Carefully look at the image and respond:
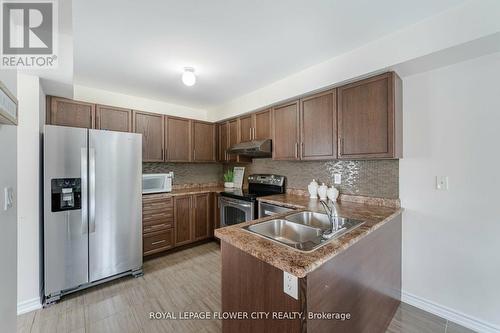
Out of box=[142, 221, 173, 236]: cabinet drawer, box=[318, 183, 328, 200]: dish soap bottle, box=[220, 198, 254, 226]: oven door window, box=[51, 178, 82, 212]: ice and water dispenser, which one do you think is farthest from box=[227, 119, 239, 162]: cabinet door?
box=[51, 178, 82, 212]: ice and water dispenser

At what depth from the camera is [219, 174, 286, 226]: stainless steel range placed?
2.87 metres

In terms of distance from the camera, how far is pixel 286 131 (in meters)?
2.82

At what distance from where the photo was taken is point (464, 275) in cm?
177

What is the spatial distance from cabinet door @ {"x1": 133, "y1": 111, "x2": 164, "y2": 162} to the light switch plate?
6.79 feet

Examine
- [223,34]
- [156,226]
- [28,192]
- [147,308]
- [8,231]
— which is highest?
[223,34]

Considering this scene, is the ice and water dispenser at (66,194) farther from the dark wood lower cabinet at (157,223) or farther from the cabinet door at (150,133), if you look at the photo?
the cabinet door at (150,133)

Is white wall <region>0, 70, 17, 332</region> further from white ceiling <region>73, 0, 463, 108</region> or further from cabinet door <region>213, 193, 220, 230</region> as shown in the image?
cabinet door <region>213, 193, 220, 230</region>

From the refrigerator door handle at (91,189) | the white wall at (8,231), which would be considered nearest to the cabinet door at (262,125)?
the refrigerator door handle at (91,189)

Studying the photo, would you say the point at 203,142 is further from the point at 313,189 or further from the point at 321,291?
the point at 321,291

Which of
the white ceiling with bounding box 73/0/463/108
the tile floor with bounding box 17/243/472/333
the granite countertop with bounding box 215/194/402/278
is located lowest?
the tile floor with bounding box 17/243/472/333

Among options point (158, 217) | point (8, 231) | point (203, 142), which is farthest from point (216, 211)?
point (8, 231)

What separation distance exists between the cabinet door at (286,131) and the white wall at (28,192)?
2596 millimetres

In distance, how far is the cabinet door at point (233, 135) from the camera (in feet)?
12.0

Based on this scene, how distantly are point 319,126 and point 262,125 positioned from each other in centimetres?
98
